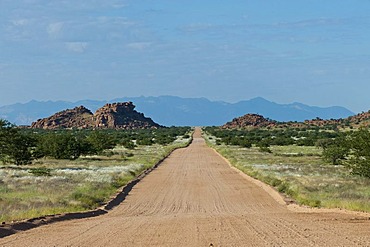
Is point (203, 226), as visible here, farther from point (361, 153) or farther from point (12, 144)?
point (12, 144)

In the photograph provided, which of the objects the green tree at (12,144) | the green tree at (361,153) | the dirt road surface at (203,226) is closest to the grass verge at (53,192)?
the dirt road surface at (203,226)

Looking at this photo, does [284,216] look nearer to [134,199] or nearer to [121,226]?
[121,226]

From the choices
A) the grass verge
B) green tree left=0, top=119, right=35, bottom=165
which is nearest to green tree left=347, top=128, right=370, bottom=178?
the grass verge

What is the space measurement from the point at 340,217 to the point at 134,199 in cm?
962

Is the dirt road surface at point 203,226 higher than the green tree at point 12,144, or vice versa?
the green tree at point 12,144

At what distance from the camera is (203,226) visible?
15.9m

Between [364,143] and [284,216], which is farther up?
[364,143]

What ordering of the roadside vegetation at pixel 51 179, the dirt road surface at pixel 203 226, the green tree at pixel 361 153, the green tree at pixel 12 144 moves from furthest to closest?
the green tree at pixel 12 144 → the green tree at pixel 361 153 → the roadside vegetation at pixel 51 179 → the dirt road surface at pixel 203 226

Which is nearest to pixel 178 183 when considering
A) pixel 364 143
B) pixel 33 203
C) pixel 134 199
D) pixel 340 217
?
pixel 134 199

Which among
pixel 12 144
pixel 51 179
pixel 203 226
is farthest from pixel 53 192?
pixel 12 144

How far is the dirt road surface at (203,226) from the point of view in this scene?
44.3 feet

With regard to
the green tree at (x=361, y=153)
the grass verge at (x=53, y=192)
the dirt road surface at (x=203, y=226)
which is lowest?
the dirt road surface at (x=203, y=226)

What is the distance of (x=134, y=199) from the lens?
81.5ft

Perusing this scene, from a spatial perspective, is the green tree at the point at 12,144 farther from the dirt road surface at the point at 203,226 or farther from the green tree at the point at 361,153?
the green tree at the point at 361,153
